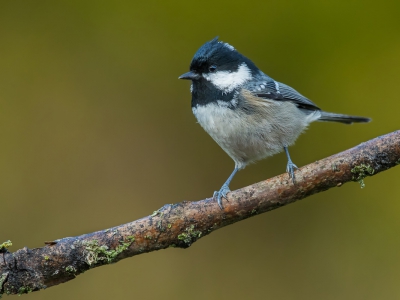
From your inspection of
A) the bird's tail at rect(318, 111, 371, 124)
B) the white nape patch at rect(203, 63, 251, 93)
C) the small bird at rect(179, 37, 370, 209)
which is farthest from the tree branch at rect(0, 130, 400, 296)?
the bird's tail at rect(318, 111, 371, 124)

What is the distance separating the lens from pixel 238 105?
2695 mm

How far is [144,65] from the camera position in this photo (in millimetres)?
3828

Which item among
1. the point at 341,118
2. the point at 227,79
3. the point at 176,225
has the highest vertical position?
the point at 227,79

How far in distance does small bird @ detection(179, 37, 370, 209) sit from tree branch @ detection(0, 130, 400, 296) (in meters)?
0.44

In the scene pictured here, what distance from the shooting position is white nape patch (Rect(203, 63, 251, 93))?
2742mm

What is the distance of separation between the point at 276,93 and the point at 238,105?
0.38 meters

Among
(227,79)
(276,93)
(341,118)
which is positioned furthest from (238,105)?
(341,118)

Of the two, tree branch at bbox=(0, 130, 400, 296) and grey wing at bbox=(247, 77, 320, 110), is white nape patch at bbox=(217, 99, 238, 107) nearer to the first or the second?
grey wing at bbox=(247, 77, 320, 110)

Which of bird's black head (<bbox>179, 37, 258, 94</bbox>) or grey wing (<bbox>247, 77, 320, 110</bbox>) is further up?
bird's black head (<bbox>179, 37, 258, 94</bbox>)

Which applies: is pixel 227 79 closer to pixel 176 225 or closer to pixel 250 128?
pixel 250 128

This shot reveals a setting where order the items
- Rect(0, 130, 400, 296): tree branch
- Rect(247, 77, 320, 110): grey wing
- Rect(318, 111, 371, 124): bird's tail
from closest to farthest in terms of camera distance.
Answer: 1. Rect(0, 130, 400, 296): tree branch
2. Rect(247, 77, 320, 110): grey wing
3. Rect(318, 111, 371, 124): bird's tail

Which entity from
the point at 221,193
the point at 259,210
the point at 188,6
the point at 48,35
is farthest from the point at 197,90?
the point at 48,35

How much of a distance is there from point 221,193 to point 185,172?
1.35m

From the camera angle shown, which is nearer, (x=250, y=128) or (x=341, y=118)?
(x=250, y=128)
